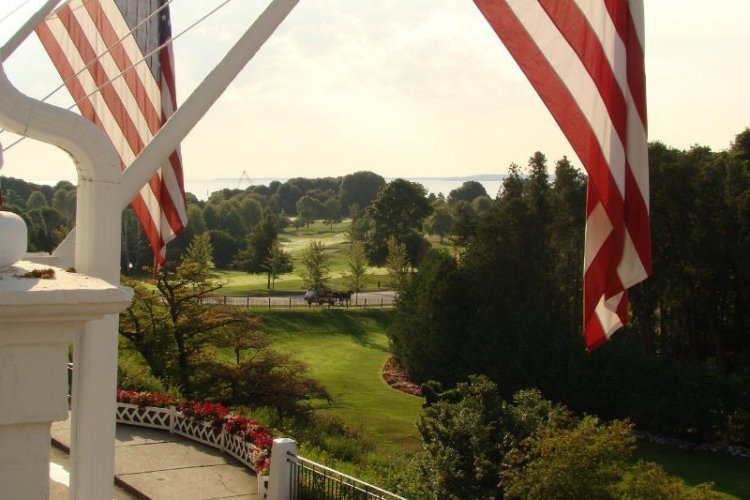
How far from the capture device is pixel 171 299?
23062mm

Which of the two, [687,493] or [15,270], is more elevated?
[15,270]

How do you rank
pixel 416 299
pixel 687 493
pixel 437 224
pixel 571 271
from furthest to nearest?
pixel 437 224 < pixel 416 299 < pixel 571 271 < pixel 687 493

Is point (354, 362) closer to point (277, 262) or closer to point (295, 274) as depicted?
point (277, 262)

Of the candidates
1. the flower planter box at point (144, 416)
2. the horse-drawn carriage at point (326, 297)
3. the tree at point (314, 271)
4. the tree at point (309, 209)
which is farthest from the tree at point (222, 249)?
the flower planter box at point (144, 416)

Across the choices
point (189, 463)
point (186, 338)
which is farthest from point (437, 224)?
point (189, 463)

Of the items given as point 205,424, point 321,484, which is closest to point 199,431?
point 205,424

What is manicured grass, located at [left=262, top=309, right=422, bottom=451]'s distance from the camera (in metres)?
31.4

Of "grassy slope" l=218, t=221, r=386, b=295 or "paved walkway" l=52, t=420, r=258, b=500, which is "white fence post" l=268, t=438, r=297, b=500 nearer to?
"paved walkway" l=52, t=420, r=258, b=500

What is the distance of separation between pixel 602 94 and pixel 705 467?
26583 millimetres

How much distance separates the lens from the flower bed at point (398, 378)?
126ft

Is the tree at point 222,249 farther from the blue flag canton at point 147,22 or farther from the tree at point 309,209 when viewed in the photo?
the blue flag canton at point 147,22

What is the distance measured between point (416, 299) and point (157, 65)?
119 ft

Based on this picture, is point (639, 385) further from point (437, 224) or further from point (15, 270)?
point (437, 224)

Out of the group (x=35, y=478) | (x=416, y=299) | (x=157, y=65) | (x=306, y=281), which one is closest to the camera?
(x=35, y=478)
